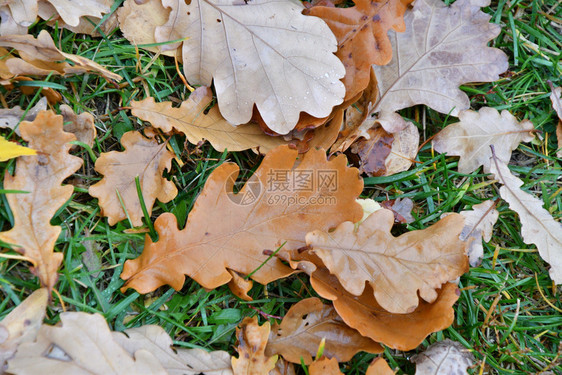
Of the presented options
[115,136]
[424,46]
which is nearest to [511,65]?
[424,46]

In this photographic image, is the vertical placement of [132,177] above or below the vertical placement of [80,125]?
below

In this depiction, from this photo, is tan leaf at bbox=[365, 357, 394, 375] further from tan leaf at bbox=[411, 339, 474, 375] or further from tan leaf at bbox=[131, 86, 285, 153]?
tan leaf at bbox=[131, 86, 285, 153]

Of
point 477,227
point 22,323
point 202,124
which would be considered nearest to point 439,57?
point 477,227

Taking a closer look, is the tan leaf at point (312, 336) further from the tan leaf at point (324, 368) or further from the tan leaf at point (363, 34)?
the tan leaf at point (363, 34)

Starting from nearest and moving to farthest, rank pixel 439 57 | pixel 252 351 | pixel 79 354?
pixel 79 354, pixel 252 351, pixel 439 57

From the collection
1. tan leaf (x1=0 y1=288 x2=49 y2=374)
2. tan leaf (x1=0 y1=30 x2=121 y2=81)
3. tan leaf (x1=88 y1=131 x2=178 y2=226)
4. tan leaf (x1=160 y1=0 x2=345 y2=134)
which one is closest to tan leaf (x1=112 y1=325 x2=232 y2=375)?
tan leaf (x1=0 y1=288 x2=49 y2=374)

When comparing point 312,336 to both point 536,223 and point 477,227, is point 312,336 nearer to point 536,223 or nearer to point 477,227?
point 477,227
